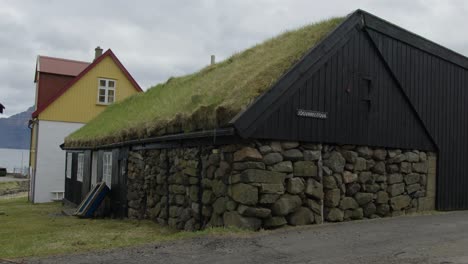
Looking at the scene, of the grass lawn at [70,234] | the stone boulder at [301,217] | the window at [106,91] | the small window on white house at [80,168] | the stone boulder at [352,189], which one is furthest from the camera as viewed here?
the window at [106,91]

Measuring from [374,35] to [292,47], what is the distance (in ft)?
7.69

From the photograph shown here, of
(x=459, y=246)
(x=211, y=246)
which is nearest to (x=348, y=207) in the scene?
(x=459, y=246)

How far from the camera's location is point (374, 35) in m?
12.6

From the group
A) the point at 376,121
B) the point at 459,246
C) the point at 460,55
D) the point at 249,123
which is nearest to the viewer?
the point at 459,246

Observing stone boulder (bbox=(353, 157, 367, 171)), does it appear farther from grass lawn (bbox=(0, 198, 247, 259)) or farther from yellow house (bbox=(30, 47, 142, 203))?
yellow house (bbox=(30, 47, 142, 203))

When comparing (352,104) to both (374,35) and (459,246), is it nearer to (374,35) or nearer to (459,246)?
(374,35)

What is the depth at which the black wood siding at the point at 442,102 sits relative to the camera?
13.4m

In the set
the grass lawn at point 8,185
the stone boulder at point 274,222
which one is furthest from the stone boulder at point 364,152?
the grass lawn at point 8,185

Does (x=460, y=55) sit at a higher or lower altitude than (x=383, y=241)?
higher

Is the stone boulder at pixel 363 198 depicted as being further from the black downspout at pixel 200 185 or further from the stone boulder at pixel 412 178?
the black downspout at pixel 200 185

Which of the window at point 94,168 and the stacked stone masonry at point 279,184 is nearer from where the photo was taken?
the stacked stone masonry at point 279,184

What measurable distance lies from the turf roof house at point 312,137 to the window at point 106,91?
45.4 ft

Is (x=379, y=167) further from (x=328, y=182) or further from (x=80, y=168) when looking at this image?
(x=80, y=168)

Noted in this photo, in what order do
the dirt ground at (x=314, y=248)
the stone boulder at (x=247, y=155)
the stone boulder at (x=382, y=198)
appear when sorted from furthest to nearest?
1. the stone boulder at (x=382, y=198)
2. the stone boulder at (x=247, y=155)
3. the dirt ground at (x=314, y=248)
